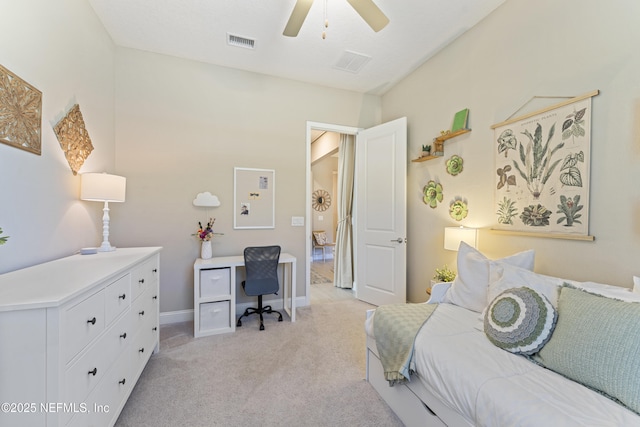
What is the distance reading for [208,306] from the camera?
2.66m

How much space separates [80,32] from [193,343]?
2823 millimetres

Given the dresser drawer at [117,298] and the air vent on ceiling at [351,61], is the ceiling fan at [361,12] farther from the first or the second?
the dresser drawer at [117,298]

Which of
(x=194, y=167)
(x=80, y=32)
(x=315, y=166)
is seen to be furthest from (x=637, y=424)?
(x=315, y=166)

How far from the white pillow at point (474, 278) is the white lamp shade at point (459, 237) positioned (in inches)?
14.6

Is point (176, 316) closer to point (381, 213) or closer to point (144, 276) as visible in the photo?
point (144, 276)

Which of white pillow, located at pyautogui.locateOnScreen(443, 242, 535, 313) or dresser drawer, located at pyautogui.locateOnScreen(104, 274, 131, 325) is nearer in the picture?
dresser drawer, located at pyautogui.locateOnScreen(104, 274, 131, 325)

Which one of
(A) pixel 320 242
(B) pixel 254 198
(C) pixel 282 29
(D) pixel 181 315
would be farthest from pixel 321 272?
(C) pixel 282 29

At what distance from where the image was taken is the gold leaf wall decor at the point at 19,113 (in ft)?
4.39

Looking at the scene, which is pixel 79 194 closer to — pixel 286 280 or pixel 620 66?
pixel 286 280

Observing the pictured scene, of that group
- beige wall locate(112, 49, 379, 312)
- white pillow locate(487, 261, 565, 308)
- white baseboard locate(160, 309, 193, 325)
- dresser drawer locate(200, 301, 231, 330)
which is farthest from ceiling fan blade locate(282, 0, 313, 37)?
white baseboard locate(160, 309, 193, 325)

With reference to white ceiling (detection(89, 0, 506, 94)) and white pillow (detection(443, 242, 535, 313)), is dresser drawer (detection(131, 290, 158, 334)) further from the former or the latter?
white ceiling (detection(89, 0, 506, 94))

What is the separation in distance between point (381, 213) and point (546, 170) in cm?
180

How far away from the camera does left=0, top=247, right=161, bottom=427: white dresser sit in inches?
36.5

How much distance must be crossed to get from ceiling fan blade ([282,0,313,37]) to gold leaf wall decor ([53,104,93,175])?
1.76 meters
